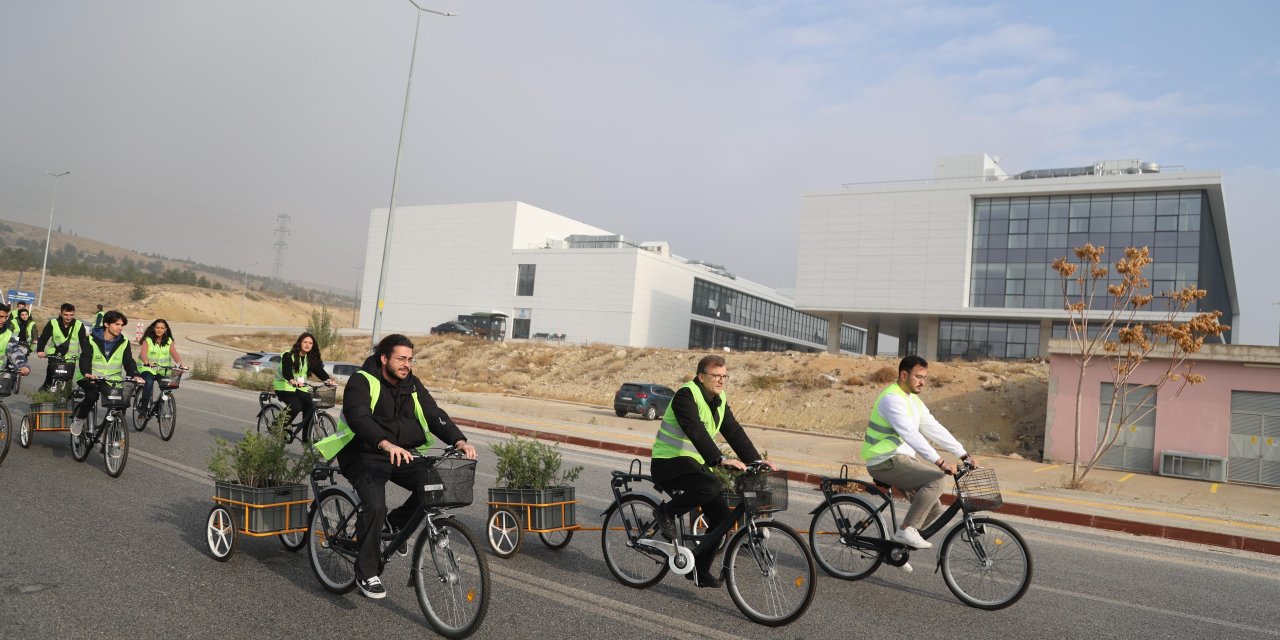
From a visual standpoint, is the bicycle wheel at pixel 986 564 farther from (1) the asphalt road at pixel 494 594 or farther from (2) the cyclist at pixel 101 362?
(2) the cyclist at pixel 101 362

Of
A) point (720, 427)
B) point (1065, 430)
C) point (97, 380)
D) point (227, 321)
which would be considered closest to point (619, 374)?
point (1065, 430)

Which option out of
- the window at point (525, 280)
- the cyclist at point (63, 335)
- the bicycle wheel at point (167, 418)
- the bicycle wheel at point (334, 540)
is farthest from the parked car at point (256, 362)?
the window at point (525, 280)

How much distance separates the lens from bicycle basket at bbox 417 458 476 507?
5.02 meters

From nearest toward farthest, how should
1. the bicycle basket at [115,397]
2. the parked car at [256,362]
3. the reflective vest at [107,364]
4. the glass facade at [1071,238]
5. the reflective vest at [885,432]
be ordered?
1. the reflective vest at [885,432]
2. the bicycle basket at [115,397]
3. the reflective vest at [107,364]
4. the parked car at [256,362]
5. the glass facade at [1071,238]

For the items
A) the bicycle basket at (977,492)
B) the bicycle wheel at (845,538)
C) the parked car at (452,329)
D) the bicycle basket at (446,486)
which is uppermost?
the parked car at (452,329)

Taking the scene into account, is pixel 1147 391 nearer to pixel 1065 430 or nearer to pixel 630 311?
pixel 1065 430

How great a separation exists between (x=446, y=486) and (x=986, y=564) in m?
3.86

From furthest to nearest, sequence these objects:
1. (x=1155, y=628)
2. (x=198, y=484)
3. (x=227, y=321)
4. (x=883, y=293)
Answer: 1. (x=227, y=321)
2. (x=883, y=293)
3. (x=198, y=484)
4. (x=1155, y=628)

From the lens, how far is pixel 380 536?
17.3ft

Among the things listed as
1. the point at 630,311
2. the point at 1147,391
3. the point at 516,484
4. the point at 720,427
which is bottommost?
the point at 516,484

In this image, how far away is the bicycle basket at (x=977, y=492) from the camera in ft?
19.9

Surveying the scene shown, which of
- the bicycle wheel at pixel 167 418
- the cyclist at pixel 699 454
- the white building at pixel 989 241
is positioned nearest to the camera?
the cyclist at pixel 699 454

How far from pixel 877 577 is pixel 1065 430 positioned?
20080 mm

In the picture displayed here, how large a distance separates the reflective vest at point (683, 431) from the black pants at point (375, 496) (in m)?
1.67
